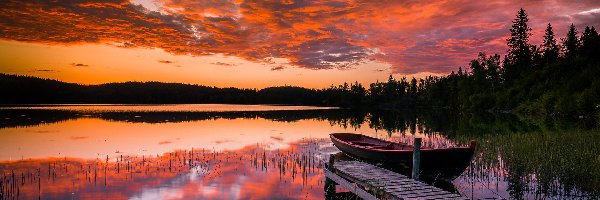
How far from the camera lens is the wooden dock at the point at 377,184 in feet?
38.1

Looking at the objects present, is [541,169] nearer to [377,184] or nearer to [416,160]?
[416,160]

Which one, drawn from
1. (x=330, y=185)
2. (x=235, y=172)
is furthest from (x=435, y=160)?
(x=235, y=172)

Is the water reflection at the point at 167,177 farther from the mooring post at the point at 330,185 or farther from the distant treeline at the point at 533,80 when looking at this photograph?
the distant treeline at the point at 533,80

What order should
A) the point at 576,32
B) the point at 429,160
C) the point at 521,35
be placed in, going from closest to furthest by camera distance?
1. the point at 429,160
2. the point at 576,32
3. the point at 521,35

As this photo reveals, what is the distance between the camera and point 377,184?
506 inches

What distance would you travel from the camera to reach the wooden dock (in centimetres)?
1160

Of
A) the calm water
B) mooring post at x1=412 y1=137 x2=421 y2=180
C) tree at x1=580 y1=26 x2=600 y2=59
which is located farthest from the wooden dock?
tree at x1=580 y1=26 x2=600 y2=59

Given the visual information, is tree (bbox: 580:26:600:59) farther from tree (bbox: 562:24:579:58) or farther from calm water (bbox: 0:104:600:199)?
calm water (bbox: 0:104:600:199)

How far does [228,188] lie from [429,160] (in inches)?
333

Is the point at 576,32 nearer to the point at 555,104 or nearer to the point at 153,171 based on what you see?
the point at 555,104

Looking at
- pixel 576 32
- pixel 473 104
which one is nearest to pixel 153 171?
pixel 473 104

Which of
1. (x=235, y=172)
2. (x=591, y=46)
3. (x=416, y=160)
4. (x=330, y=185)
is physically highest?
(x=591, y=46)

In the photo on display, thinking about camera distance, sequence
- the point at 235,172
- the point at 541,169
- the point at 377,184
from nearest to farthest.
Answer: the point at 377,184
the point at 541,169
the point at 235,172

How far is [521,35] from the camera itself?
108 meters
